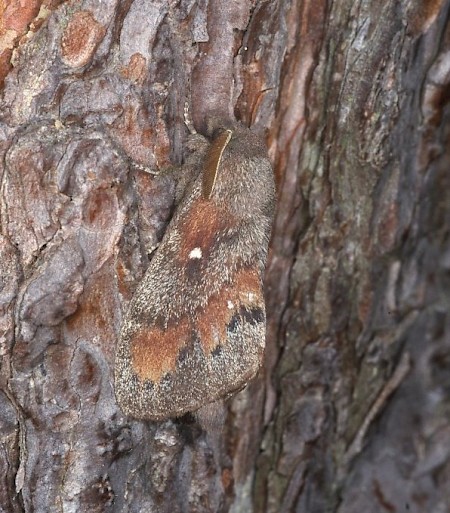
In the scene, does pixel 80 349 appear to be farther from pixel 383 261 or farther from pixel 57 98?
pixel 383 261

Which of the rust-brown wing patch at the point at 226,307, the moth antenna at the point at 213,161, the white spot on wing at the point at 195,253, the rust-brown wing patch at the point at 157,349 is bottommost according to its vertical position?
the rust-brown wing patch at the point at 157,349

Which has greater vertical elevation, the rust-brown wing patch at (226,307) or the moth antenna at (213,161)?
the moth antenna at (213,161)

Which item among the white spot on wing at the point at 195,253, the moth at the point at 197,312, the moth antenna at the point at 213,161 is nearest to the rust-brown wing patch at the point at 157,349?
the moth at the point at 197,312

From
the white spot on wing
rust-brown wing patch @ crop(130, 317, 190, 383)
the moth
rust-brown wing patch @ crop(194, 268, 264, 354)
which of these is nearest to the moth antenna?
the moth

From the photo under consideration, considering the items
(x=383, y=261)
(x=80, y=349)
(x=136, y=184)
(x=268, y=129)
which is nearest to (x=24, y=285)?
(x=80, y=349)

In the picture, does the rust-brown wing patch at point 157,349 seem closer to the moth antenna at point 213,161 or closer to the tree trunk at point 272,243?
the tree trunk at point 272,243

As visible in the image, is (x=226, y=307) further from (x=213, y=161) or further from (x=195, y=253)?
(x=213, y=161)
